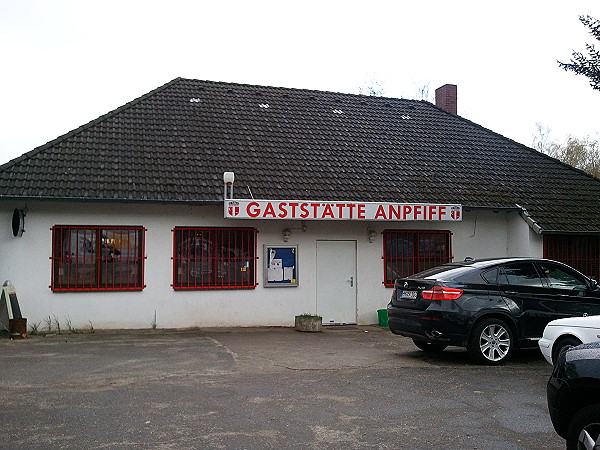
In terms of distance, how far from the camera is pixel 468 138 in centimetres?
2070

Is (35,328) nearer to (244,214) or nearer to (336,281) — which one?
(244,214)

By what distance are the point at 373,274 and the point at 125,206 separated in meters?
6.12

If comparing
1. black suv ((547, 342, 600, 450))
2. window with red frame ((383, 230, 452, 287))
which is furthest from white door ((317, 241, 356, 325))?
black suv ((547, 342, 600, 450))

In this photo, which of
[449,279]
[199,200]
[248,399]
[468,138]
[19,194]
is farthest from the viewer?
[468,138]

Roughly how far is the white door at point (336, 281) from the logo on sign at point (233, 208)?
8.64 ft

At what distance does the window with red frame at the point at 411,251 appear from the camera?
16.4 meters

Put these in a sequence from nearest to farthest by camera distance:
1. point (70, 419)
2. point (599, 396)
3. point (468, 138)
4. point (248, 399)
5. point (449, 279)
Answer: point (599, 396)
point (70, 419)
point (248, 399)
point (449, 279)
point (468, 138)

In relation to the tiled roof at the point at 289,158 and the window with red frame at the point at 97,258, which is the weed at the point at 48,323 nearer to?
the window with red frame at the point at 97,258

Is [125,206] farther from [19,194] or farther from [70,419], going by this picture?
[70,419]

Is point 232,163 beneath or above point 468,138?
beneath

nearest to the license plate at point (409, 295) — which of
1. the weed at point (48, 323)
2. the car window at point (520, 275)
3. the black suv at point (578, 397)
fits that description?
the car window at point (520, 275)

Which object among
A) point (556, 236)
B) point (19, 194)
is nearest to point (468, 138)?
point (556, 236)

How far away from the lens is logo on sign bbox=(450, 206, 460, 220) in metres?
15.7

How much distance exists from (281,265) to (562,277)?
21.3 ft
